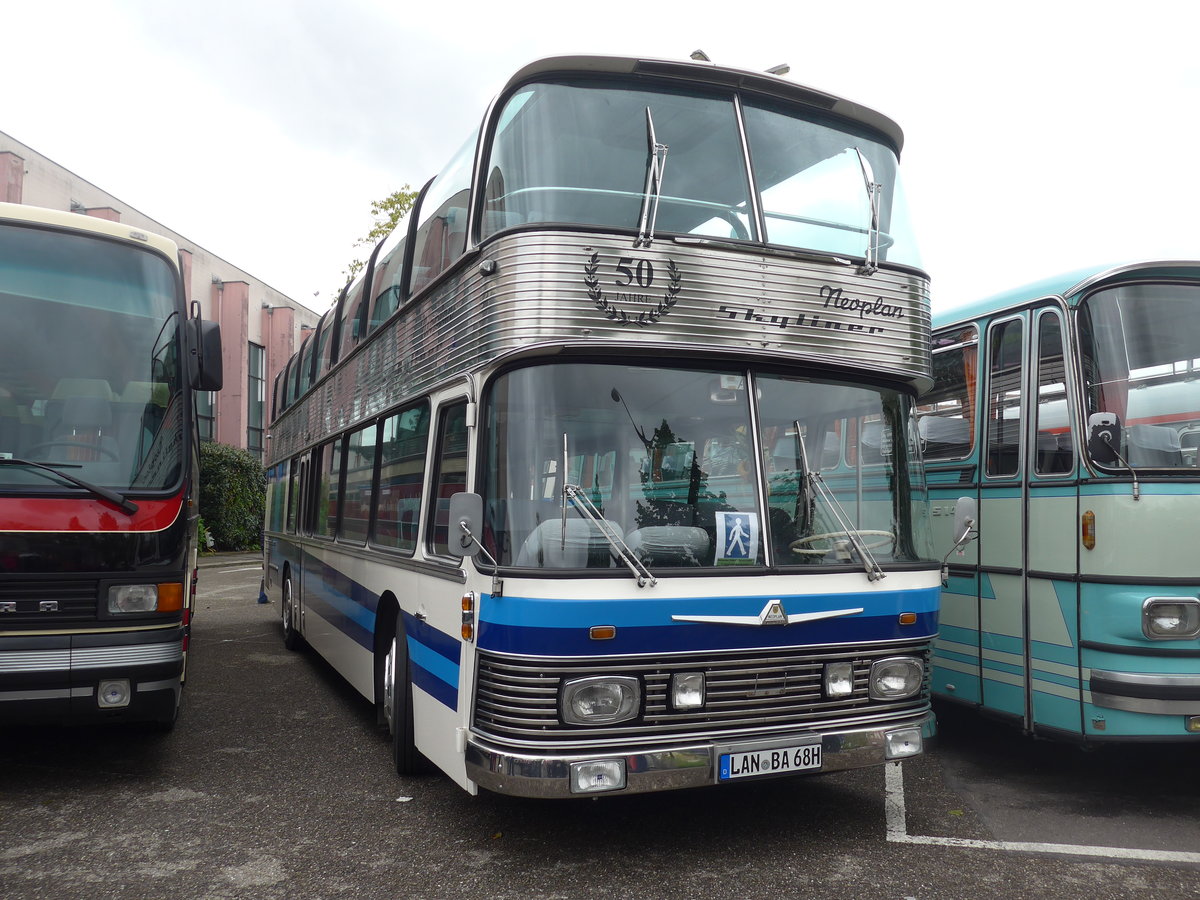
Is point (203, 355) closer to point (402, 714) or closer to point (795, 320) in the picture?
point (402, 714)

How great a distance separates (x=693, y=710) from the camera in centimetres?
460

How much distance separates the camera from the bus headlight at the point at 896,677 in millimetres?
5012

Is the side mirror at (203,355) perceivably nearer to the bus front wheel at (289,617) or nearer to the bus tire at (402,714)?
the bus tire at (402,714)

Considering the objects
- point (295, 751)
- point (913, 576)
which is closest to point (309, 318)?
point (295, 751)

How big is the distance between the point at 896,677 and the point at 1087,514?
1554 millimetres

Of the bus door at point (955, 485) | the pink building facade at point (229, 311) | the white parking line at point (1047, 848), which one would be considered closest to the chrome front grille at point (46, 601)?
the white parking line at point (1047, 848)

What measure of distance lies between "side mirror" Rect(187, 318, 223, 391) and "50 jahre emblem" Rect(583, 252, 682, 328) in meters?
2.88

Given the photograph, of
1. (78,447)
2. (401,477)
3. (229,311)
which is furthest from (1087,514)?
(229,311)

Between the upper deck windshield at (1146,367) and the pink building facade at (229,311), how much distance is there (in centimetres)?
2613

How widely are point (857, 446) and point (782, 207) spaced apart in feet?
4.31

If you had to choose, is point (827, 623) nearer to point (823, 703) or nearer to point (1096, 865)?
point (823, 703)

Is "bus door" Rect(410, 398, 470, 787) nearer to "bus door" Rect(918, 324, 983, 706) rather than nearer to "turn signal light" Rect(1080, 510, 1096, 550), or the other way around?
"bus door" Rect(918, 324, 983, 706)

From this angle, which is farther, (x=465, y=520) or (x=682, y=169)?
(x=682, y=169)

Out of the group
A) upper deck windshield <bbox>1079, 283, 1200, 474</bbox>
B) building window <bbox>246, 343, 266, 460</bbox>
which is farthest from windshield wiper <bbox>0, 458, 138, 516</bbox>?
building window <bbox>246, 343, 266, 460</bbox>
